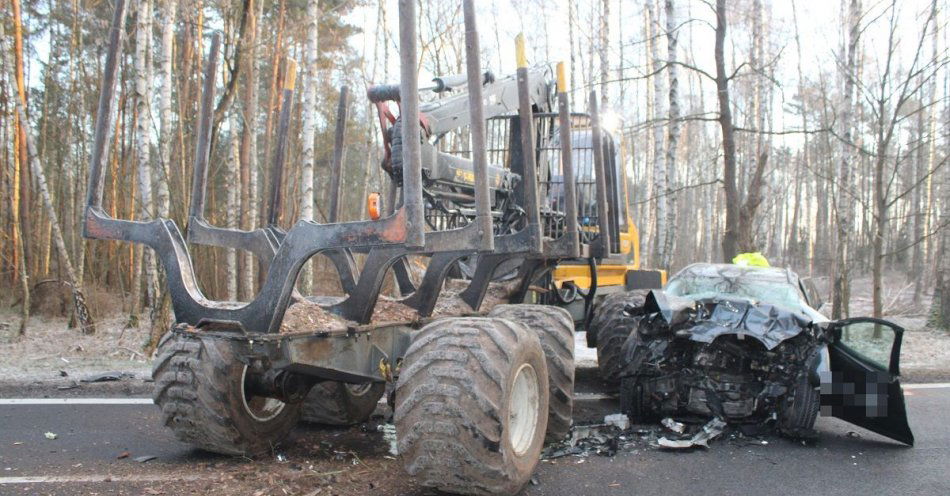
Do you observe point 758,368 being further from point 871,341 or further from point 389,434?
point 389,434

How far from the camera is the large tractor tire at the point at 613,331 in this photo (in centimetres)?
775

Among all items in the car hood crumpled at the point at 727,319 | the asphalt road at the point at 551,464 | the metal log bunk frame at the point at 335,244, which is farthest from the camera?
the car hood crumpled at the point at 727,319

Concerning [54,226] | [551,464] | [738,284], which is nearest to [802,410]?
[738,284]

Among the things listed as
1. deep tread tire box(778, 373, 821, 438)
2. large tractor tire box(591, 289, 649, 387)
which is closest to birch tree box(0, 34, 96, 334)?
large tractor tire box(591, 289, 649, 387)

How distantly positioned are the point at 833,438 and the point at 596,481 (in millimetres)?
2648

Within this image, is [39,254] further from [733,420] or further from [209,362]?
[733,420]

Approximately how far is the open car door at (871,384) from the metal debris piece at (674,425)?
1.13 meters

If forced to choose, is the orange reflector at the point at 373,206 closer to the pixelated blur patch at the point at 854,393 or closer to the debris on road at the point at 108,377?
the pixelated blur patch at the point at 854,393

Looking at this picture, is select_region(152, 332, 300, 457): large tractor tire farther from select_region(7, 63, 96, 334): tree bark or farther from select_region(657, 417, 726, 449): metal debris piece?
select_region(7, 63, 96, 334): tree bark

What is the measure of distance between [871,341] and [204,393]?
5.08 meters

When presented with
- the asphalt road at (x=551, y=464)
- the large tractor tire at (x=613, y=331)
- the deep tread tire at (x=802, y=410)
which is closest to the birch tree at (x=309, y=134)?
the large tractor tire at (x=613, y=331)

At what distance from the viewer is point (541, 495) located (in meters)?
4.36

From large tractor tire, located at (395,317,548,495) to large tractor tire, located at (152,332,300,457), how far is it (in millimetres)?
1248

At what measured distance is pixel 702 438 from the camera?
5.70 meters
